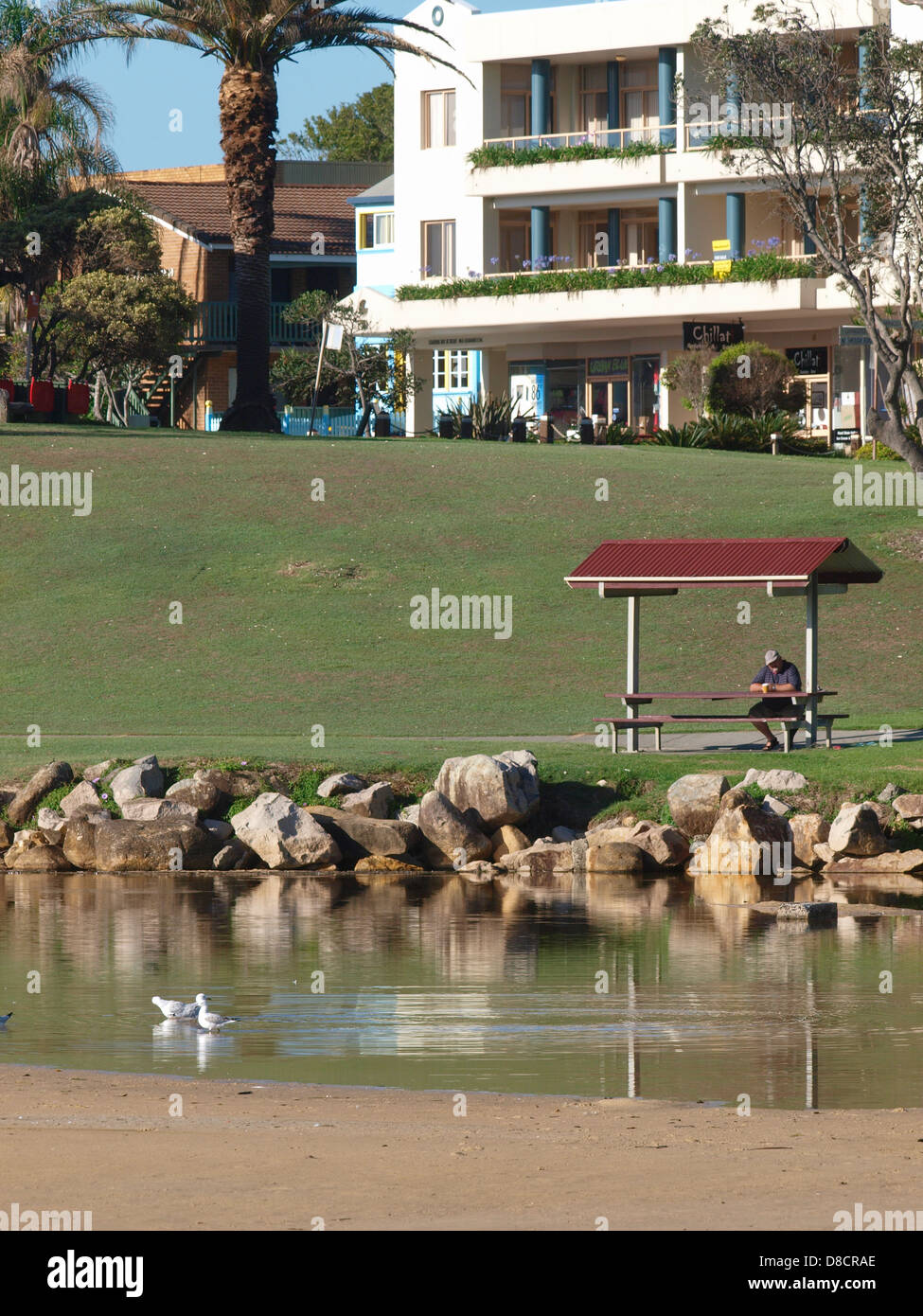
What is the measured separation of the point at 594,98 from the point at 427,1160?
58.5m

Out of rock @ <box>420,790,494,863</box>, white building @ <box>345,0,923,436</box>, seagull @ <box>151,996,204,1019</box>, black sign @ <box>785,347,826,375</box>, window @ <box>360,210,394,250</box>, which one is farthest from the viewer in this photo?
window @ <box>360,210,394,250</box>

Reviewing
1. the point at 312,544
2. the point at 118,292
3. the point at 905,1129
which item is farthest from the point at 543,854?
the point at 118,292

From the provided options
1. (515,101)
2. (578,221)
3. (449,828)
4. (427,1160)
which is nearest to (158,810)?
(449,828)

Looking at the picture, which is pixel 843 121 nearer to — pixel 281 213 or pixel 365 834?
pixel 365 834

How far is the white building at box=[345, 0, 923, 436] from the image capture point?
190 ft

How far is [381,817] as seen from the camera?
21.5m

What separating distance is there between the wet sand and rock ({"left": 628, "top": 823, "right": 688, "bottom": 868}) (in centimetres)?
1021

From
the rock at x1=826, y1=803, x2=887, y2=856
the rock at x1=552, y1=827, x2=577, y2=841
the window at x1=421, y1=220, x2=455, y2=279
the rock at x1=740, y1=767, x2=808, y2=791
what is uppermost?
the window at x1=421, y1=220, x2=455, y2=279

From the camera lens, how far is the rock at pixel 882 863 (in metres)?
20.0

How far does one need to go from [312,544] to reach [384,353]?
24.9 m

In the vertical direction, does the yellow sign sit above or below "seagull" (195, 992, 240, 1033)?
above

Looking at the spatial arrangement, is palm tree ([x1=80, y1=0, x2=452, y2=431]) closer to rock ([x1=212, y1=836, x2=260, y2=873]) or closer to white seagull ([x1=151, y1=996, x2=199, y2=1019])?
rock ([x1=212, y1=836, x2=260, y2=873])

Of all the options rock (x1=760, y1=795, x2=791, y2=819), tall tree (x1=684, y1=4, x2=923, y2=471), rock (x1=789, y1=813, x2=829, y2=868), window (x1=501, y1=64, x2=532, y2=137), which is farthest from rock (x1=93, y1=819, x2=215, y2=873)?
window (x1=501, y1=64, x2=532, y2=137)
